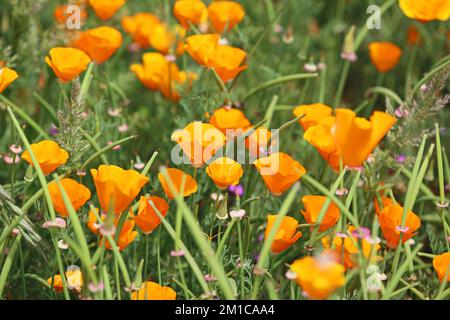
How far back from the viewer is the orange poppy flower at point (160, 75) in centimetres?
173

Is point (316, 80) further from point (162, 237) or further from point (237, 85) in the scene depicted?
point (162, 237)

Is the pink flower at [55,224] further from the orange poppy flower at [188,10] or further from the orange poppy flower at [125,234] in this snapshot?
the orange poppy flower at [188,10]

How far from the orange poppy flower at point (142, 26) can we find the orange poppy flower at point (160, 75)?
0.36ft

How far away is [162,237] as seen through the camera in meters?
1.52

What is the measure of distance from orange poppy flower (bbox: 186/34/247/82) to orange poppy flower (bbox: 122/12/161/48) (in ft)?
1.31

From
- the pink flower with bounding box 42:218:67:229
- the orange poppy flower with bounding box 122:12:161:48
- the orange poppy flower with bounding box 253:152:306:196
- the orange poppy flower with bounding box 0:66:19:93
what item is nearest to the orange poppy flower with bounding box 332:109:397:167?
the orange poppy flower with bounding box 253:152:306:196

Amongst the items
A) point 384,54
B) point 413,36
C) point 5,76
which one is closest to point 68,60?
point 5,76

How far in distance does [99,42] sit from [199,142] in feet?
1.40

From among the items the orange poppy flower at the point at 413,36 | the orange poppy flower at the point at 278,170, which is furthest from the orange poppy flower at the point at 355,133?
the orange poppy flower at the point at 413,36

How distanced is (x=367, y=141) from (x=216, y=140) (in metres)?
0.26

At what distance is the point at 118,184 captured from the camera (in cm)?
112

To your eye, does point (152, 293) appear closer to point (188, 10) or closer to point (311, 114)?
point (311, 114)

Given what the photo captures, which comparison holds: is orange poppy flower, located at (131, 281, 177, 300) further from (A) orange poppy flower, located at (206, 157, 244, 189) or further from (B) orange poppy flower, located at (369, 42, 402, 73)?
(B) orange poppy flower, located at (369, 42, 402, 73)

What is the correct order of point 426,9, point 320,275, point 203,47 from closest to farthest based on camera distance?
point 320,275 < point 203,47 < point 426,9
